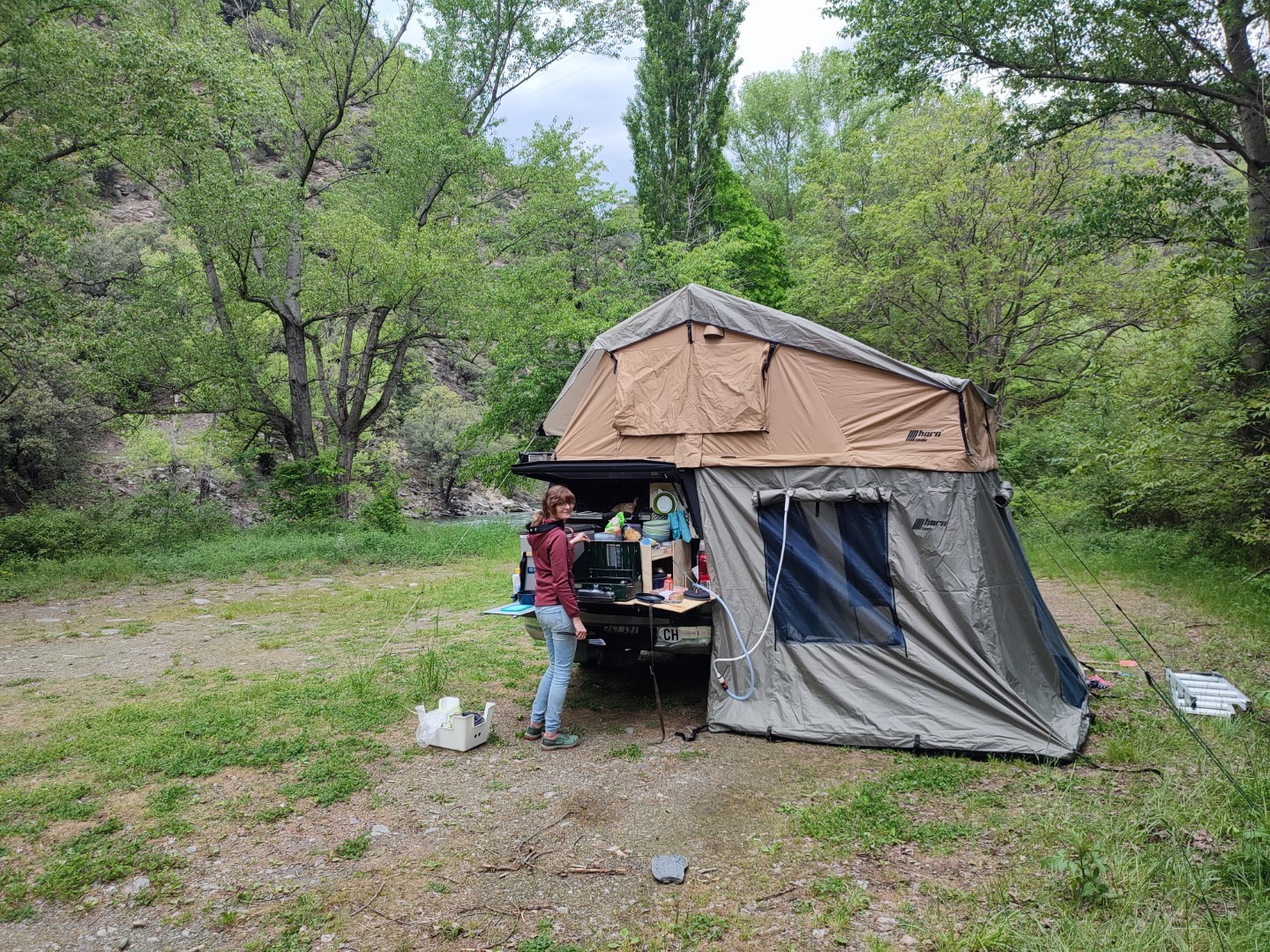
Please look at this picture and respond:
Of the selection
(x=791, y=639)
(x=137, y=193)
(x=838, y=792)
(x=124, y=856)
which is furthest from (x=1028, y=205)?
(x=137, y=193)

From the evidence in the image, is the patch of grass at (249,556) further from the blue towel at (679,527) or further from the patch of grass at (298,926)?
the patch of grass at (298,926)

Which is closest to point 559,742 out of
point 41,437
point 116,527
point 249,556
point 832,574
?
point 832,574

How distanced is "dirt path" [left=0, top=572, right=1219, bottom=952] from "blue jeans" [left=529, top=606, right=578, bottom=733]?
269mm

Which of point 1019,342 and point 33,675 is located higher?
point 1019,342

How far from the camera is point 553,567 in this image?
4859mm

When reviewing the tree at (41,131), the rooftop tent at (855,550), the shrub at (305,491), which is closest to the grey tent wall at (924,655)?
the rooftop tent at (855,550)

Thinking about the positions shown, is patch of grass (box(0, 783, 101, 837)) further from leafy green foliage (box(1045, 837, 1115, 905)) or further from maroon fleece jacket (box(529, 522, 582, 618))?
leafy green foliage (box(1045, 837, 1115, 905))

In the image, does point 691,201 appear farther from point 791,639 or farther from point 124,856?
point 124,856

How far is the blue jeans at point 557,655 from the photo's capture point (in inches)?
193

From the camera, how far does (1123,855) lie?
313 cm

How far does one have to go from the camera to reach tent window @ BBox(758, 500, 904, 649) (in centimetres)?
504

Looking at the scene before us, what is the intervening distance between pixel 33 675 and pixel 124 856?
4.69 metres

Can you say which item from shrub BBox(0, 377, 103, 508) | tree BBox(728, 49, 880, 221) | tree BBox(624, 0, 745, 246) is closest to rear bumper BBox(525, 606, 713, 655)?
tree BBox(624, 0, 745, 246)

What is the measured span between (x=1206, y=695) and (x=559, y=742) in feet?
16.3
